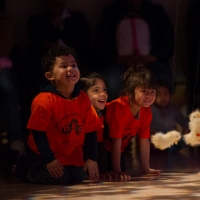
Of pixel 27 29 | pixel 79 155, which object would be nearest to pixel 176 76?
pixel 27 29

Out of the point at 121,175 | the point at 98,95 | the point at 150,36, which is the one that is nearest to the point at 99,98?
the point at 98,95

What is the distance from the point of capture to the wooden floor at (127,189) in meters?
2.03

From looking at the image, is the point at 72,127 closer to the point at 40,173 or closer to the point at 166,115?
the point at 40,173

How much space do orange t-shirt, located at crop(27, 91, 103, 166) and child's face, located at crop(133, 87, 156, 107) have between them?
216 millimetres

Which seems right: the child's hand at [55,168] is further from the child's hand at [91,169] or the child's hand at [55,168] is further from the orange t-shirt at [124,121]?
the orange t-shirt at [124,121]

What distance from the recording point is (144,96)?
2.53 metres

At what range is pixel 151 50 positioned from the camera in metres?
3.41

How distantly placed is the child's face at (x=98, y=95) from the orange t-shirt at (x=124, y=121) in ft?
0.17

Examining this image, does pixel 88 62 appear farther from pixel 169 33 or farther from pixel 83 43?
pixel 169 33

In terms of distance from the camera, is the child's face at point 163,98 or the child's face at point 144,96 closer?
the child's face at point 144,96

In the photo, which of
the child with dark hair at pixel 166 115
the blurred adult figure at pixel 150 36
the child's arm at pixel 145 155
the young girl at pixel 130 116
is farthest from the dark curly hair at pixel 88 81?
→ the child with dark hair at pixel 166 115

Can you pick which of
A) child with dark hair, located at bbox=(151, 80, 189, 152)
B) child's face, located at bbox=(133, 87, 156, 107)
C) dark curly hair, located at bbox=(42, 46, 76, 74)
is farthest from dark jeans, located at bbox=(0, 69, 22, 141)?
child with dark hair, located at bbox=(151, 80, 189, 152)

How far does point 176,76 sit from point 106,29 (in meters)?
0.56

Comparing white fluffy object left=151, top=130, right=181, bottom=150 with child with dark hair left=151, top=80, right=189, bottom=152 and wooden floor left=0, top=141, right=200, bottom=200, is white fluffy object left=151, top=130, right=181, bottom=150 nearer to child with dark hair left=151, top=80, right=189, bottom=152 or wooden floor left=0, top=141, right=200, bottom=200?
wooden floor left=0, top=141, right=200, bottom=200
